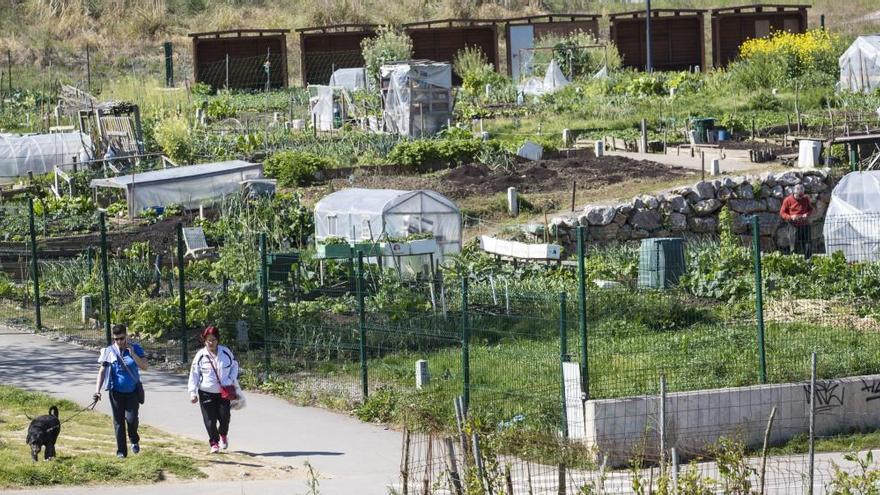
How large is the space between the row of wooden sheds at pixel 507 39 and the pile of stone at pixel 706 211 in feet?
90.9

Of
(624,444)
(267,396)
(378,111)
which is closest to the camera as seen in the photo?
(624,444)

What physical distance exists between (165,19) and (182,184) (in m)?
37.1

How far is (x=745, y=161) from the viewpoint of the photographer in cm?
3172

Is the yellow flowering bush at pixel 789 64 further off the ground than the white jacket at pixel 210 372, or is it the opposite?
the yellow flowering bush at pixel 789 64

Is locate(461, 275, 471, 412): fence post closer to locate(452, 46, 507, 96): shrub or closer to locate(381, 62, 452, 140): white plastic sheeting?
locate(381, 62, 452, 140): white plastic sheeting

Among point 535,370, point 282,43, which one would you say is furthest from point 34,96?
point 535,370

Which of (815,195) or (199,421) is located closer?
(199,421)

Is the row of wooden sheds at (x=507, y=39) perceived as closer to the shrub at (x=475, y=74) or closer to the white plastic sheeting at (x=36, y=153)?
the shrub at (x=475, y=74)

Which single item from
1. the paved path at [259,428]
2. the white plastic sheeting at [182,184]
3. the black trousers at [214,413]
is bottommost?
the paved path at [259,428]

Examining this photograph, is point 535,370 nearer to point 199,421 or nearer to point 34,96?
point 199,421

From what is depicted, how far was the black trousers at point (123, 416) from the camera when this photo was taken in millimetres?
13203

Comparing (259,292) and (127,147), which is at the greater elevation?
(127,147)

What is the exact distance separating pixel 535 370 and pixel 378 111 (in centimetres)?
2623

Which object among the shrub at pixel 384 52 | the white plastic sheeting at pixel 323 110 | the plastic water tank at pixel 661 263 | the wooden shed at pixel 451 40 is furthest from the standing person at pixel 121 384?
the wooden shed at pixel 451 40
